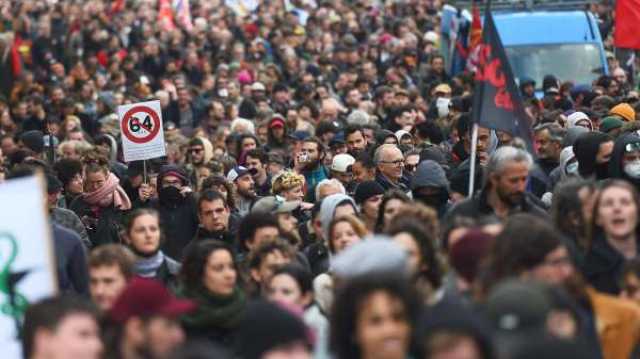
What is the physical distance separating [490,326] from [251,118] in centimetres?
1867

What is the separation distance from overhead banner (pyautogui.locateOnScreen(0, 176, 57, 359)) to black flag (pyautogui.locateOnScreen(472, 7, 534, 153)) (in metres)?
3.91

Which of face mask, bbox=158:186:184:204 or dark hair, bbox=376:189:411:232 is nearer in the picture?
dark hair, bbox=376:189:411:232

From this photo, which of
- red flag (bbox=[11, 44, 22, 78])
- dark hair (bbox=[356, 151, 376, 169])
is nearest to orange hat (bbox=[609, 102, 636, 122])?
dark hair (bbox=[356, 151, 376, 169])

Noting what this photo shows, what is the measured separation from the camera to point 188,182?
51.6 ft

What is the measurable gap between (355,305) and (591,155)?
235 inches

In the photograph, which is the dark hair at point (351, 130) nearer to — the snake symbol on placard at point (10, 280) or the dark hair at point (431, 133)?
the dark hair at point (431, 133)

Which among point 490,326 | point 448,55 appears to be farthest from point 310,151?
point 448,55

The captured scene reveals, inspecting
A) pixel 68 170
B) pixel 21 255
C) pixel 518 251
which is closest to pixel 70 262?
pixel 21 255

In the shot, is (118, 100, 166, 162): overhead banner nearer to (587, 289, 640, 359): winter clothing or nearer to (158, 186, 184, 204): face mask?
(158, 186, 184, 204): face mask

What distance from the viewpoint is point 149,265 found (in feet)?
38.6

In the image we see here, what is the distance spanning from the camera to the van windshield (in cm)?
2788

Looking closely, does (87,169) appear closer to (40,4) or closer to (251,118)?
(251,118)

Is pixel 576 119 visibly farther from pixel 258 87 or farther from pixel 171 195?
pixel 258 87

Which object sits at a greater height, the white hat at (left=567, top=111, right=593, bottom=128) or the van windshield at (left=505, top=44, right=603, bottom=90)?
the van windshield at (left=505, top=44, right=603, bottom=90)
